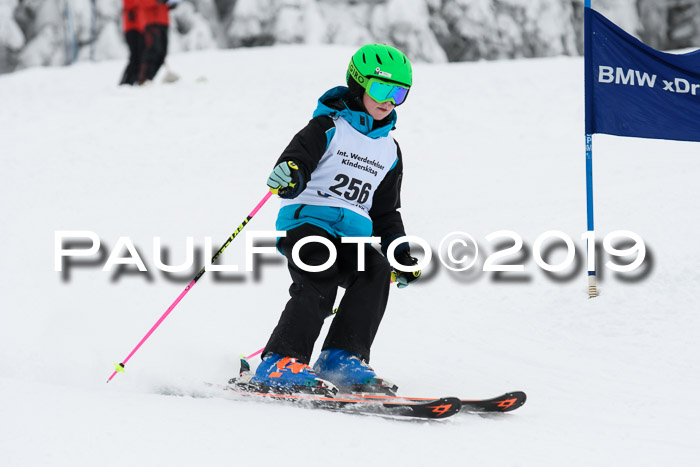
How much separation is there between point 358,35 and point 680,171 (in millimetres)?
13864

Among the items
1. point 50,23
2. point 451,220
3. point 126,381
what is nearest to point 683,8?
point 50,23

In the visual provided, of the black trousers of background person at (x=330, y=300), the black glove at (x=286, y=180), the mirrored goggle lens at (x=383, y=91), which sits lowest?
the black trousers of background person at (x=330, y=300)

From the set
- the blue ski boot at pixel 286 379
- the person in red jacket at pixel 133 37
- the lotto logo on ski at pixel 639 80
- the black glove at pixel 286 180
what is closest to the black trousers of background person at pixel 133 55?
the person in red jacket at pixel 133 37

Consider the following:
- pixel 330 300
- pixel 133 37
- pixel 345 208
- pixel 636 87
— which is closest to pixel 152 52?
pixel 133 37

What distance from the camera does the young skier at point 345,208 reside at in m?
3.68

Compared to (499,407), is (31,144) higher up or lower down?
higher up

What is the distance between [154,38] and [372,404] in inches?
417

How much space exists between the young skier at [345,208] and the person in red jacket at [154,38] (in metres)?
9.41

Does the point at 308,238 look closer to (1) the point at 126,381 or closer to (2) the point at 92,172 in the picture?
(1) the point at 126,381

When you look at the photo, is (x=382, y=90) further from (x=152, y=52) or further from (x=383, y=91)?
(x=152, y=52)

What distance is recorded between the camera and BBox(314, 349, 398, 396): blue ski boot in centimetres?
355

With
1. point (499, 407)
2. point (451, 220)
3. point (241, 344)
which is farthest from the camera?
point (451, 220)

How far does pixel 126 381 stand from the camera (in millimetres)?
3971

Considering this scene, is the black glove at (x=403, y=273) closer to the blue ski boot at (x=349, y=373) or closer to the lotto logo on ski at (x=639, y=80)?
the blue ski boot at (x=349, y=373)
